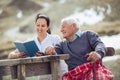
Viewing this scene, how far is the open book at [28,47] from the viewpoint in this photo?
4.30 meters

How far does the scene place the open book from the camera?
430 cm

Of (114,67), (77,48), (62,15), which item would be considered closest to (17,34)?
(62,15)

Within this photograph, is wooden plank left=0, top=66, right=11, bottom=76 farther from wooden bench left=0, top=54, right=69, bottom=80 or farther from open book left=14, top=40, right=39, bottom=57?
open book left=14, top=40, right=39, bottom=57

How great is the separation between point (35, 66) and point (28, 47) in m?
0.38

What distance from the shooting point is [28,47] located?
4348mm

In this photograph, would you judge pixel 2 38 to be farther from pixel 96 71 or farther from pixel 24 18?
pixel 96 71

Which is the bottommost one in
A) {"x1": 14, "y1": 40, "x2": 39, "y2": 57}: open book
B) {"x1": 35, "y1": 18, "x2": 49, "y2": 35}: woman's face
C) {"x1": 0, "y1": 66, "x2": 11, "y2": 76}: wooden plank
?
{"x1": 0, "y1": 66, "x2": 11, "y2": 76}: wooden plank

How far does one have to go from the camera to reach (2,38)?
14039 mm

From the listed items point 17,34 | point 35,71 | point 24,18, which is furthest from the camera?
point 24,18

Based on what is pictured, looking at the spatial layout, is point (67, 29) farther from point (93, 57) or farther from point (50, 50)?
point (93, 57)

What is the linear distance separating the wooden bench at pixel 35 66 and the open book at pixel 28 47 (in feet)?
1.14

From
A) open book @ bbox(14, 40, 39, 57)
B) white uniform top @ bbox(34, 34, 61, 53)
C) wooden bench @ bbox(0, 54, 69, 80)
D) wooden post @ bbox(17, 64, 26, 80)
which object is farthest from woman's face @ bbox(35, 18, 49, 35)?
wooden post @ bbox(17, 64, 26, 80)

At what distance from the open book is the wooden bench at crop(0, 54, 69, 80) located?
346 millimetres

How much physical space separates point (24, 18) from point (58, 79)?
1138 cm
